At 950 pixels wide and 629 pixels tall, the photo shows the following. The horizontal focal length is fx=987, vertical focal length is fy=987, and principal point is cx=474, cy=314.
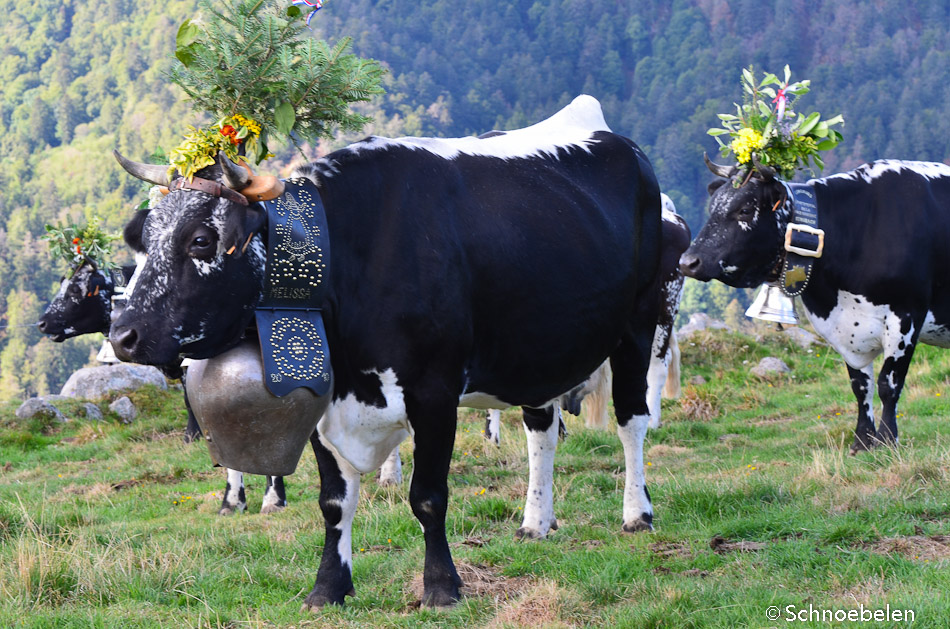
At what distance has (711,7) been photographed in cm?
14812

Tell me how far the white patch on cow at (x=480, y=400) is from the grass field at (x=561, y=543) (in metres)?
0.83

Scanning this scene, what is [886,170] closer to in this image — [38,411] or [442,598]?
[442,598]

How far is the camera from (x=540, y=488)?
6000 millimetres

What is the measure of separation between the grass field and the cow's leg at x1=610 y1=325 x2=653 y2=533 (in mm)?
171

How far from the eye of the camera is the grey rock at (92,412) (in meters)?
13.6

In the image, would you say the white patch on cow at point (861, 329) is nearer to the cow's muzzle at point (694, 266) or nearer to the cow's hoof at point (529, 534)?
the cow's muzzle at point (694, 266)

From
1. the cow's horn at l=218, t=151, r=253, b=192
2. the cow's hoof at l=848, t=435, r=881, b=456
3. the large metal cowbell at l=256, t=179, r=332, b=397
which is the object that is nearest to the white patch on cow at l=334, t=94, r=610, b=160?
the large metal cowbell at l=256, t=179, r=332, b=397

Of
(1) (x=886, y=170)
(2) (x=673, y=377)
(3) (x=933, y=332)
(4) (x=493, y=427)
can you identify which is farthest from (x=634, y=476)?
(2) (x=673, y=377)

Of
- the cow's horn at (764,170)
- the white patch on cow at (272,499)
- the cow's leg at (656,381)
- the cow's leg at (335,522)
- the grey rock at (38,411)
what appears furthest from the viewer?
the grey rock at (38,411)

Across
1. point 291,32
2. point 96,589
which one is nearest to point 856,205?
point 291,32

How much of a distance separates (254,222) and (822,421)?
7441 mm

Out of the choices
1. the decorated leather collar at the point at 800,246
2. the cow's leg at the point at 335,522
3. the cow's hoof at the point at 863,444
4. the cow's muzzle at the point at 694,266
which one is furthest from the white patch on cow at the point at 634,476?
the cow's hoof at the point at 863,444

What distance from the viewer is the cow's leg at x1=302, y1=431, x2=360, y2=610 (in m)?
4.68

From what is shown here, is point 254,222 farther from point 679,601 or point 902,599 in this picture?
point 902,599
